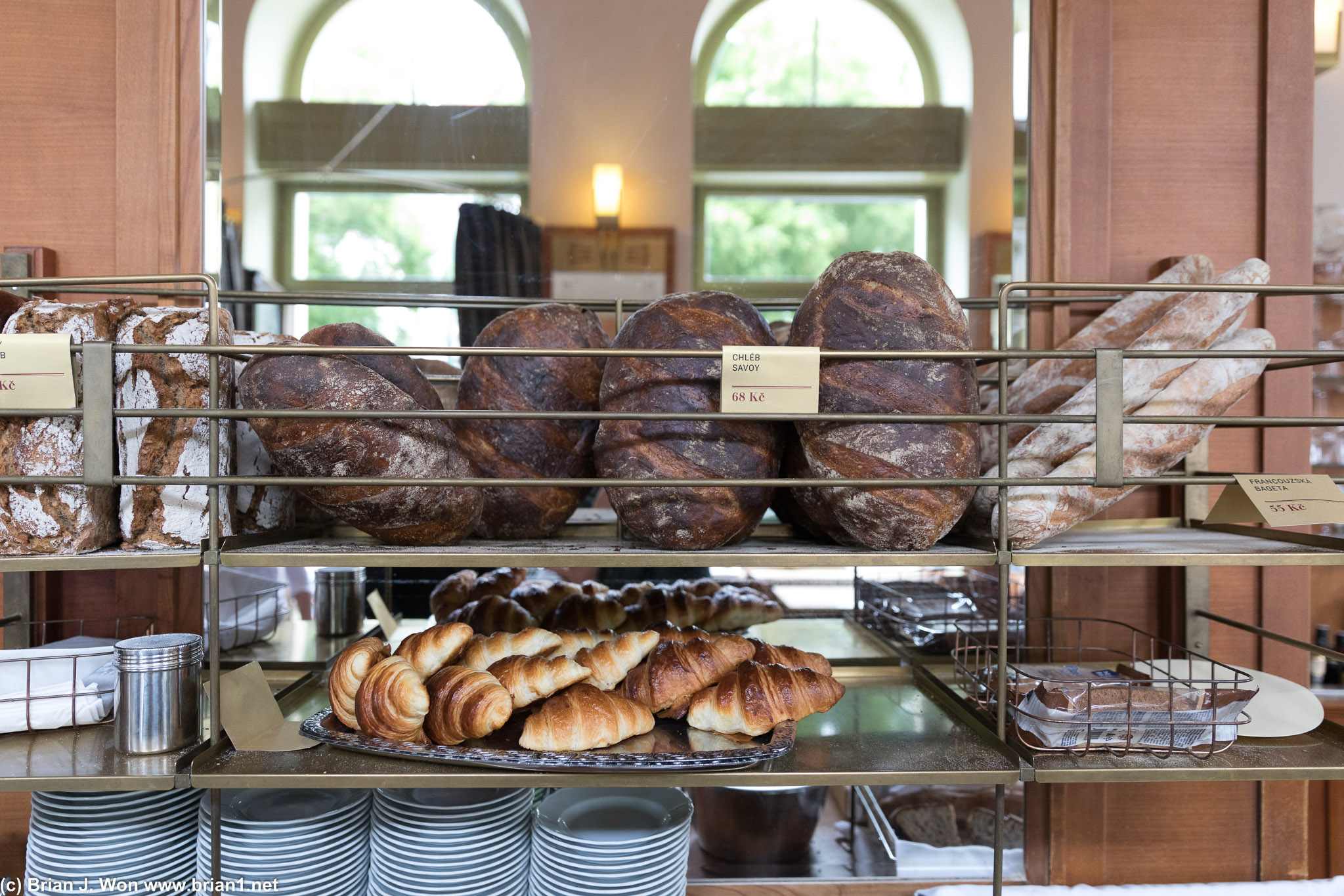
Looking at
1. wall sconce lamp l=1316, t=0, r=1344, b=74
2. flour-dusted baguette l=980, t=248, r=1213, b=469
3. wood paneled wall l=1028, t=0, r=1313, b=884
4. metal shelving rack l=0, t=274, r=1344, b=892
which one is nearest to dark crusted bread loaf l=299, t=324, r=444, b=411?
metal shelving rack l=0, t=274, r=1344, b=892

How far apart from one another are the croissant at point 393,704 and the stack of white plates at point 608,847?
24 centimetres

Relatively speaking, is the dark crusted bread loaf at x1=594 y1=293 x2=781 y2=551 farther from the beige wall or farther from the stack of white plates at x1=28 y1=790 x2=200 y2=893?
the stack of white plates at x1=28 y1=790 x2=200 y2=893

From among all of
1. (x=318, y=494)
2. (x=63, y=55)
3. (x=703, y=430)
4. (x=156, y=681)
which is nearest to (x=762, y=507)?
(x=703, y=430)

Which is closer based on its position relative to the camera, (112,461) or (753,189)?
(112,461)

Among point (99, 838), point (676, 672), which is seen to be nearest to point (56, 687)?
point (99, 838)

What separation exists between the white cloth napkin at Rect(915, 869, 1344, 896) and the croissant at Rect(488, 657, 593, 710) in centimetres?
77

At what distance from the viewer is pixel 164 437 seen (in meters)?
1.09

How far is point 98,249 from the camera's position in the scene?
4.75ft

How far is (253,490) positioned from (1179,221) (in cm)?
172

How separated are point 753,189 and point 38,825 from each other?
154 cm

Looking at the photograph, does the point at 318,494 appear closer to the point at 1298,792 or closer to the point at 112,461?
the point at 112,461

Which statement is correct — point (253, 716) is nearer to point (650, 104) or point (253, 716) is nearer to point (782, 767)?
point (782, 767)

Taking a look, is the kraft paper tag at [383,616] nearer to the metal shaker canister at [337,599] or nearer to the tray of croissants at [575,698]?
the metal shaker canister at [337,599]

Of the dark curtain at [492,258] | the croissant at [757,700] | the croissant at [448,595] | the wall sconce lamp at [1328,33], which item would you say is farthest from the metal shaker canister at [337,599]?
the wall sconce lamp at [1328,33]
